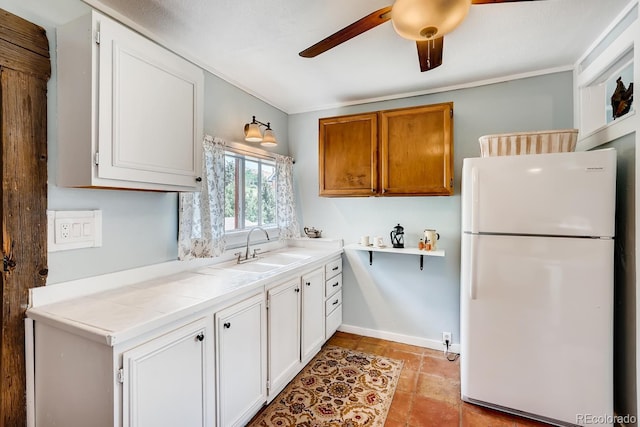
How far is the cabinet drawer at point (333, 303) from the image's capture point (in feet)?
9.06

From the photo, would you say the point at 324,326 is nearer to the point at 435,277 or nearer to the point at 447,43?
the point at 435,277

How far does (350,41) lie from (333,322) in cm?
237

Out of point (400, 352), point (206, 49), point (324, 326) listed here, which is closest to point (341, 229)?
point (324, 326)

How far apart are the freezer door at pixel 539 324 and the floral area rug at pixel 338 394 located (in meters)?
0.60

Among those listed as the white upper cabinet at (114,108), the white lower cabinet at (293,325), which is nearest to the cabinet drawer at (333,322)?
the white lower cabinet at (293,325)

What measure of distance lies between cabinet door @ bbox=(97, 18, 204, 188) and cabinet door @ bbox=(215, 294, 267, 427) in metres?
0.80

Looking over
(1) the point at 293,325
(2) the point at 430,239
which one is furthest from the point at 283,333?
(2) the point at 430,239

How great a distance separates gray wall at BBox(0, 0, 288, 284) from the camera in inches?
55.6

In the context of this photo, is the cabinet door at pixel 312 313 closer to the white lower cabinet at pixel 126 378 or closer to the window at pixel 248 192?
the window at pixel 248 192

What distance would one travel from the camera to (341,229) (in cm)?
315

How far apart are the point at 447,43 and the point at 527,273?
1.53 metres

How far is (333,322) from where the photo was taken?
291 centimetres

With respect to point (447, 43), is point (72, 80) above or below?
below

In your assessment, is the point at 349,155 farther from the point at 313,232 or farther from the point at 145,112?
the point at 145,112
